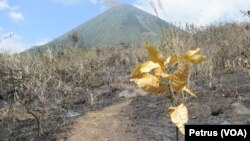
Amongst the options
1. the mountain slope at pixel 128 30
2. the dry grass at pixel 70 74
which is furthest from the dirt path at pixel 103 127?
the mountain slope at pixel 128 30

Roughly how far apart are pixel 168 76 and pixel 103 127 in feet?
7.76

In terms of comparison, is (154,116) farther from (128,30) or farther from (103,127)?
(128,30)

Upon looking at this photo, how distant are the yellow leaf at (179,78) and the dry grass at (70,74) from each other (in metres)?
2.34

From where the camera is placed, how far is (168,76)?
1914 mm

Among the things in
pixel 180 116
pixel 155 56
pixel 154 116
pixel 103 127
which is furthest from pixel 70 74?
pixel 180 116

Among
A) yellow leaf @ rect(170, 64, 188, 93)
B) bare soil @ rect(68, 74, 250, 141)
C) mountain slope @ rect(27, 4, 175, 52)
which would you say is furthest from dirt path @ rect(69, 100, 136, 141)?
yellow leaf @ rect(170, 64, 188, 93)

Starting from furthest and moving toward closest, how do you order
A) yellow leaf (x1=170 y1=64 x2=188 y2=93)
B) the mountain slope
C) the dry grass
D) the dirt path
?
the mountain slope → the dry grass → the dirt path → yellow leaf (x1=170 y1=64 x2=188 y2=93)

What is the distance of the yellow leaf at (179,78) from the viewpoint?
195 centimetres

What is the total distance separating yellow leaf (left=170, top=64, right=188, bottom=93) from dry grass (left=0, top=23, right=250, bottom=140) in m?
2.34

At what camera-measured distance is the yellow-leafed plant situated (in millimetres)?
1854

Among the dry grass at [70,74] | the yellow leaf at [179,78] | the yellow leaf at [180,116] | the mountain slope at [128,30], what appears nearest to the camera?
the yellow leaf at [180,116]

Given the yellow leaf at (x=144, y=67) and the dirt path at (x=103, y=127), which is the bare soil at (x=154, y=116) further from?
the yellow leaf at (x=144, y=67)

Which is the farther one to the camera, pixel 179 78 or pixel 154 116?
pixel 154 116

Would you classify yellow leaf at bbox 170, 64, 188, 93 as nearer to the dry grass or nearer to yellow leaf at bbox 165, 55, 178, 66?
yellow leaf at bbox 165, 55, 178, 66
